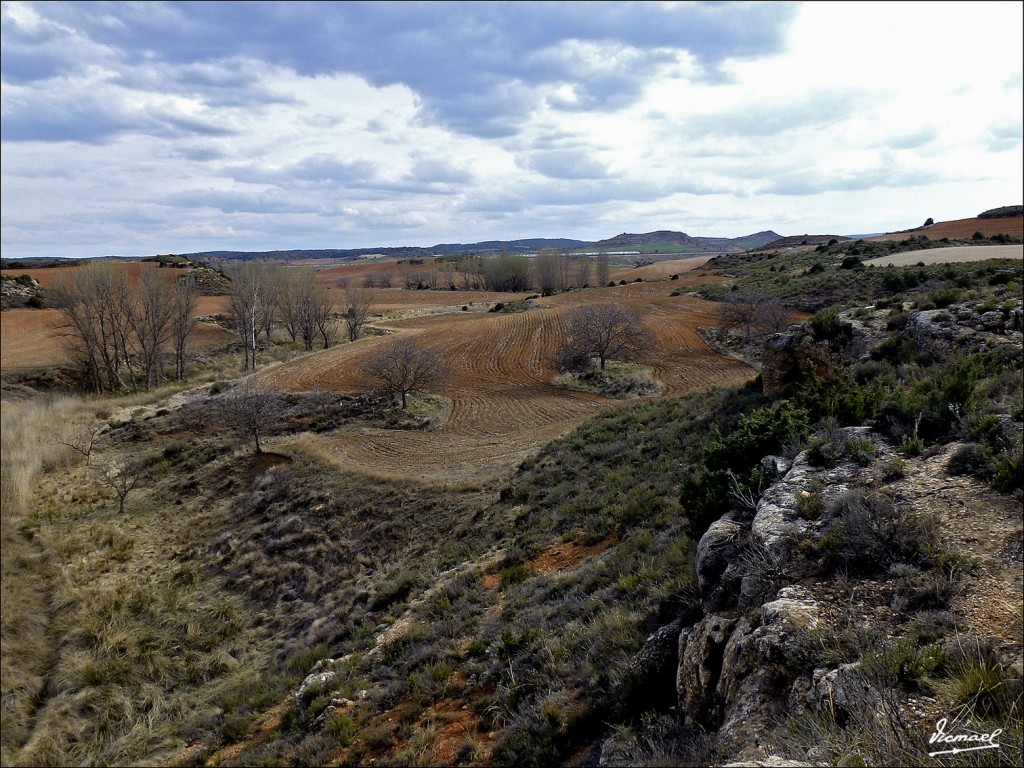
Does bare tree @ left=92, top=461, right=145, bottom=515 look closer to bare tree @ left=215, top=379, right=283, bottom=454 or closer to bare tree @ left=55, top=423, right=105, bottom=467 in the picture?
bare tree @ left=55, top=423, right=105, bottom=467

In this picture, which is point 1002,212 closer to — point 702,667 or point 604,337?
point 604,337

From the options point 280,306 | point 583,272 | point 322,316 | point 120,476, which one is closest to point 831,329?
point 120,476

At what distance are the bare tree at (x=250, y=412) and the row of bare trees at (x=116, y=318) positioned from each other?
1169cm

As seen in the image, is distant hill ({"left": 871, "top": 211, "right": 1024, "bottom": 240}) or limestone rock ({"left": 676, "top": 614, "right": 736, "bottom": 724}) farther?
distant hill ({"left": 871, "top": 211, "right": 1024, "bottom": 240})

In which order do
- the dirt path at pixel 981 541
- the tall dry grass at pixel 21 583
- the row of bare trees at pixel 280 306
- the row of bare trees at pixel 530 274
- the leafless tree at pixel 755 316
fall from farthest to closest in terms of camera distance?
the row of bare trees at pixel 530 274
the row of bare trees at pixel 280 306
the leafless tree at pixel 755 316
the tall dry grass at pixel 21 583
the dirt path at pixel 981 541

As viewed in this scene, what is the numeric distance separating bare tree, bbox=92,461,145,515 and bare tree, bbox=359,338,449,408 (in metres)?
10.4

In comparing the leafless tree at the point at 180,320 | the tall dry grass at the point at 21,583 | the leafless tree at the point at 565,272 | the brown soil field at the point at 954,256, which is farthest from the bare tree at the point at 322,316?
the leafless tree at the point at 565,272

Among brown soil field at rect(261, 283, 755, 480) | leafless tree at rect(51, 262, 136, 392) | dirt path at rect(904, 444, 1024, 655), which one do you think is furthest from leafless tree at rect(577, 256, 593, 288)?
dirt path at rect(904, 444, 1024, 655)

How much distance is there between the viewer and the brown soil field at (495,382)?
62.2 feet

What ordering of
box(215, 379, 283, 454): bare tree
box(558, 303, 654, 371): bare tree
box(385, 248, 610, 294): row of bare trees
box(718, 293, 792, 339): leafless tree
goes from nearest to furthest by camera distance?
1. box(215, 379, 283, 454): bare tree
2. box(558, 303, 654, 371): bare tree
3. box(718, 293, 792, 339): leafless tree
4. box(385, 248, 610, 294): row of bare trees

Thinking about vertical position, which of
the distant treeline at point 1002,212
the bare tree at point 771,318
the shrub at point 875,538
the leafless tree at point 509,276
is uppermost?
the distant treeline at point 1002,212

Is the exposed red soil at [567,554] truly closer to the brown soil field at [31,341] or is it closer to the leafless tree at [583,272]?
the brown soil field at [31,341]

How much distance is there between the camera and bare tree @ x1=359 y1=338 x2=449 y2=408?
84.2 feet

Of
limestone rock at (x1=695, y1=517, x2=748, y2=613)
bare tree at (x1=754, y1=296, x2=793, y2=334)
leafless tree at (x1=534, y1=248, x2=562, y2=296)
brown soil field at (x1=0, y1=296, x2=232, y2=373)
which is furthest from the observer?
leafless tree at (x1=534, y1=248, x2=562, y2=296)
